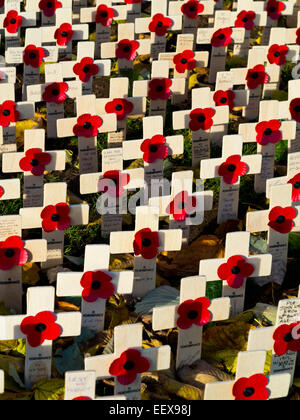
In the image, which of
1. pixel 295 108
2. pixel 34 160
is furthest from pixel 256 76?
pixel 34 160

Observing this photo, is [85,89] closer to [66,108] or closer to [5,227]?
[66,108]

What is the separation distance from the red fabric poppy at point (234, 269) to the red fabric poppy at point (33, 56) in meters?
2.61

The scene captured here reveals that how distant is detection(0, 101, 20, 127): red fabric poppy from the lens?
5.25 metres

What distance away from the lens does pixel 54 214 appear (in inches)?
175

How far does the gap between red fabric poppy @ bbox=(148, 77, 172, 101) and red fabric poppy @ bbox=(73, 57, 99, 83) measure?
0.45m

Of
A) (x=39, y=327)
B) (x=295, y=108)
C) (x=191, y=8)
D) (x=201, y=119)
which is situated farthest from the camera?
(x=191, y=8)

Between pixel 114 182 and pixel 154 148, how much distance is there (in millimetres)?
404

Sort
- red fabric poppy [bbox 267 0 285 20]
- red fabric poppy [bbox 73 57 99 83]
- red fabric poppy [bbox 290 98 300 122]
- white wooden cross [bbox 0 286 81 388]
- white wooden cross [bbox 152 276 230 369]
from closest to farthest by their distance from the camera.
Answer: white wooden cross [bbox 0 286 81 388] → white wooden cross [bbox 152 276 230 369] → red fabric poppy [bbox 290 98 300 122] → red fabric poppy [bbox 73 57 99 83] → red fabric poppy [bbox 267 0 285 20]

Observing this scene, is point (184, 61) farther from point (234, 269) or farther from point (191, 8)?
point (234, 269)

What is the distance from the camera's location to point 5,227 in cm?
414

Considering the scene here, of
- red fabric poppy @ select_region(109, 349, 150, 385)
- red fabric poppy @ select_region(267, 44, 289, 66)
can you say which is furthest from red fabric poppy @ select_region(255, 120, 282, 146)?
red fabric poppy @ select_region(109, 349, 150, 385)

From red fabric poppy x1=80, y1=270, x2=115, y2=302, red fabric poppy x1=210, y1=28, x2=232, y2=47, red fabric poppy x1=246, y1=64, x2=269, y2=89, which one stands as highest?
red fabric poppy x1=210, y1=28, x2=232, y2=47

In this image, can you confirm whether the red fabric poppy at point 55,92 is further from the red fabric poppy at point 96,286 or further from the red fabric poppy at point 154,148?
the red fabric poppy at point 96,286

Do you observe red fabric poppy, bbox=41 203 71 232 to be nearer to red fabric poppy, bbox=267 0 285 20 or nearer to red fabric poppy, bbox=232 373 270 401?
red fabric poppy, bbox=232 373 270 401
